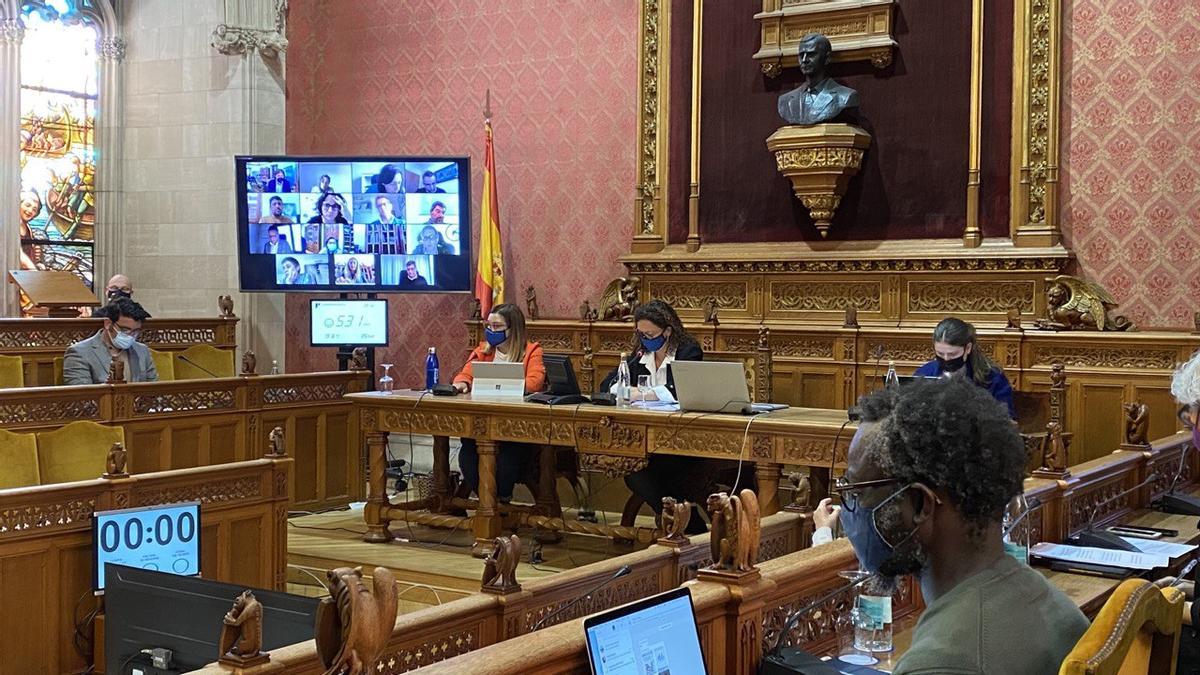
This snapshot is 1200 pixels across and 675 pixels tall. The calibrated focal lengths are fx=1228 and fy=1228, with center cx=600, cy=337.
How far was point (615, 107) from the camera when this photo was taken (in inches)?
417

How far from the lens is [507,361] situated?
26.6ft

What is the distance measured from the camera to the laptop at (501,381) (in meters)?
7.66

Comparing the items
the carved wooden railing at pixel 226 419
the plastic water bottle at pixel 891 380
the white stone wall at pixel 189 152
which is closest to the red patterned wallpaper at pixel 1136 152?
the plastic water bottle at pixel 891 380

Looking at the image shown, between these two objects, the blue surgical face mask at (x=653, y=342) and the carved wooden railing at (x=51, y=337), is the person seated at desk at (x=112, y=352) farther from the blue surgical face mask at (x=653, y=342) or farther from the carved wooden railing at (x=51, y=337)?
the blue surgical face mask at (x=653, y=342)

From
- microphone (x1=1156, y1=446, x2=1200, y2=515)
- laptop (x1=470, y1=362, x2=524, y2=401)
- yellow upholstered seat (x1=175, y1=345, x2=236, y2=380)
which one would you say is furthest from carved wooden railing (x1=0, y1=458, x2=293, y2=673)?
microphone (x1=1156, y1=446, x2=1200, y2=515)

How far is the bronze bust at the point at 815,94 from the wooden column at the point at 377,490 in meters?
3.96

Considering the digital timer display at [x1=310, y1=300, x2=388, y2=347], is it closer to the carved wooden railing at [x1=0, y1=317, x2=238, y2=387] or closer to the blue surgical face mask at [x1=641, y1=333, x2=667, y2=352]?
the carved wooden railing at [x1=0, y1=317, x2=238, y2=387]

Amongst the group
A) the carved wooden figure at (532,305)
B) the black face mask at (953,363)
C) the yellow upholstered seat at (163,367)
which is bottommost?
the yellow upholstered seat at (163,367)

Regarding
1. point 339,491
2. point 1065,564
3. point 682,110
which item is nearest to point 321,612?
point 1065,564

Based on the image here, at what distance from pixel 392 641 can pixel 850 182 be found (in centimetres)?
733

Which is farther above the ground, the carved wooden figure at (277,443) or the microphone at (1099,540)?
the carved wooden figure at (277,443)

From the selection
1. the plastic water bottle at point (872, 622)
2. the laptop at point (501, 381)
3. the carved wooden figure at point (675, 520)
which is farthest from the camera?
the laptop at point (501, 381)

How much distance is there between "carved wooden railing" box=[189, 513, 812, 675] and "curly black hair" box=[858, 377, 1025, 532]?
2.99 ft

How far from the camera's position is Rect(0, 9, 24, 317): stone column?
39.7 feet
